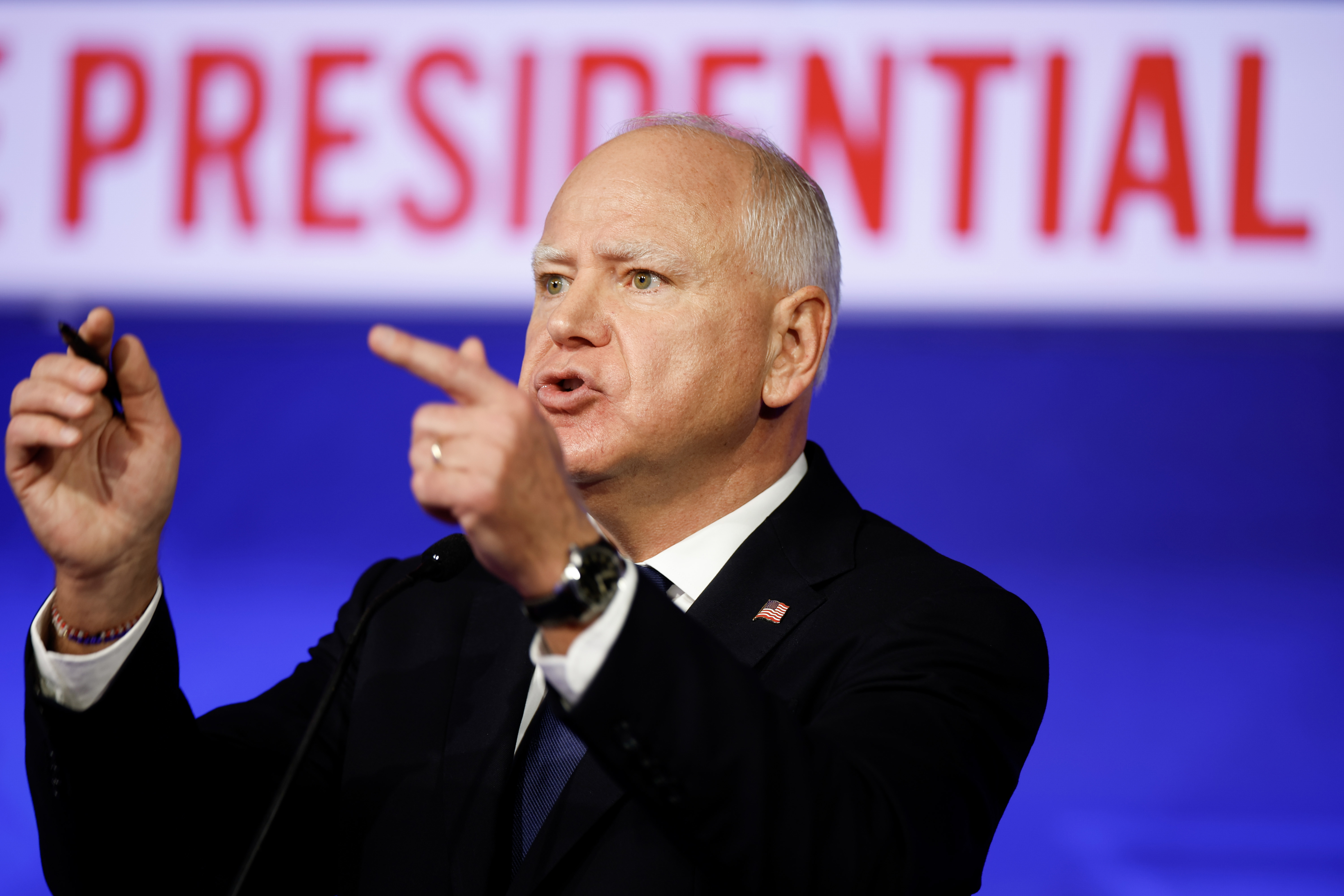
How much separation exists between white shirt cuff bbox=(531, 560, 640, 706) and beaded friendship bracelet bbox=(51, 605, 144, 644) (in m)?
0.58

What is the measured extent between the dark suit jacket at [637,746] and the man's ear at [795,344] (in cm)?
13

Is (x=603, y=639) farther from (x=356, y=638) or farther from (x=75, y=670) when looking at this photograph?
(x=75, y=670)

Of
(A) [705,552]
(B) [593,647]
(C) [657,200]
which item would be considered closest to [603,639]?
(B) [593,647]

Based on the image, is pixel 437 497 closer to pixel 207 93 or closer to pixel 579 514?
A: pixel 579 514

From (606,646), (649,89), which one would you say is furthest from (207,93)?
(606,646)

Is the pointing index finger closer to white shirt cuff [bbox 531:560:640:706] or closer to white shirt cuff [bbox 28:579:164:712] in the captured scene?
white shirt cuff [bbox 531:560:640:706]

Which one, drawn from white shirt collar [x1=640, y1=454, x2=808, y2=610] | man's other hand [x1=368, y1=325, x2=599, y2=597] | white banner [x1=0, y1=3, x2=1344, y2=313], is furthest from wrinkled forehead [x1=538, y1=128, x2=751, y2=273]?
white banner [x1=0, y1=3, x2=1344, y2=313]

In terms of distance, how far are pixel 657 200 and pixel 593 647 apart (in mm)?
847

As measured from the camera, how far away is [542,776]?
4.60ft

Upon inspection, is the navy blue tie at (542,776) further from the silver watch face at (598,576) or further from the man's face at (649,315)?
the silver watch face at (598,576)

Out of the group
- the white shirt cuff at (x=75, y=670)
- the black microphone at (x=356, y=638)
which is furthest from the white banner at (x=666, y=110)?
the white shirt cuff at (x=75, y=670)

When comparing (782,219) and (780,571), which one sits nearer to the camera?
(780,571)

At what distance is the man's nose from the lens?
62.6 inches

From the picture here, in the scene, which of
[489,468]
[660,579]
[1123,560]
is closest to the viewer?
[489,468]
